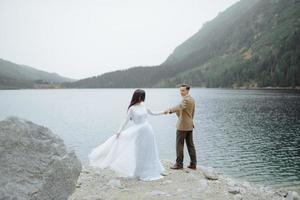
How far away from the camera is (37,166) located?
673 centimetres

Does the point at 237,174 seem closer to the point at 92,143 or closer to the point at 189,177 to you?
the point at 189,177

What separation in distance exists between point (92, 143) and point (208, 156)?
15638mm

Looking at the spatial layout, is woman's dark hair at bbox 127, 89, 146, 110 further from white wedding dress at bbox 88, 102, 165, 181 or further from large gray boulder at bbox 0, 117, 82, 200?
large gray boulder at bbox 0, 117, 82, 200

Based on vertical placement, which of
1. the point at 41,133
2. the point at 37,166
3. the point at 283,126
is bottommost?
the point at 283,126

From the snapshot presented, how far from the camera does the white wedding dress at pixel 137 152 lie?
1142cm

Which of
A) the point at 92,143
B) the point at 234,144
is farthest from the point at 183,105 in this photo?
the point at 92,143

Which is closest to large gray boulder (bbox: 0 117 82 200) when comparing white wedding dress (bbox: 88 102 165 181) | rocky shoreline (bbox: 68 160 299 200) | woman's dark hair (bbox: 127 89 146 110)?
rocky shoreline (bbox: 68 160 299 200)

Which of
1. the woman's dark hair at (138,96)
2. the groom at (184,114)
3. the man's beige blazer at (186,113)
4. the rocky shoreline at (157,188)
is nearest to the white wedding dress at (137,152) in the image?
the woman's dark hair at (138,96)

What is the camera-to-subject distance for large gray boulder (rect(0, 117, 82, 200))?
6.41 metres

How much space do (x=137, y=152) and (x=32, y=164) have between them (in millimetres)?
5081

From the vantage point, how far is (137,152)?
1138cm

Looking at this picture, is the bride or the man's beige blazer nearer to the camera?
the bride

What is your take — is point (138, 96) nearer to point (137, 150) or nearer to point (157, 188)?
point (137, 150)

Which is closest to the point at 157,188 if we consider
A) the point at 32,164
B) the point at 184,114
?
the point at 184,114
